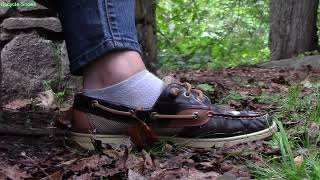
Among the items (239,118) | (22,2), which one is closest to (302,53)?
(22,2)

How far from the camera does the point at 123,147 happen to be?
1.37 meters

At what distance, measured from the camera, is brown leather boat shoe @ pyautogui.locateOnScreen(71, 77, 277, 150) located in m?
1.38

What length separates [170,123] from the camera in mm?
1394

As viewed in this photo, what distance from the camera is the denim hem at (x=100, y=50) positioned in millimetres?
1308

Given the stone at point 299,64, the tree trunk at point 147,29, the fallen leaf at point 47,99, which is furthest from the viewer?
the stone at point 299,64

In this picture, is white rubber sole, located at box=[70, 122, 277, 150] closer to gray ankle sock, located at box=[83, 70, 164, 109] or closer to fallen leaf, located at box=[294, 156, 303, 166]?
gray ankle sock, located at box=[83, 70, 164, 109]

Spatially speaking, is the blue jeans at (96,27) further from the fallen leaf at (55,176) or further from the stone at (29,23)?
the stone at (29,23)

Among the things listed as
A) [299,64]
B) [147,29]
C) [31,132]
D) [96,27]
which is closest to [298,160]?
[96,27]

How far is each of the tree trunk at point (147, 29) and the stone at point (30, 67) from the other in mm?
487

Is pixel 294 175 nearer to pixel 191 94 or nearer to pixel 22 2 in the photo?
pixel 191 94

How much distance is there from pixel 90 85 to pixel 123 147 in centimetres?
20

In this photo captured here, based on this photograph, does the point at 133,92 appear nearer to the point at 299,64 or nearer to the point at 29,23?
the point at 29,23

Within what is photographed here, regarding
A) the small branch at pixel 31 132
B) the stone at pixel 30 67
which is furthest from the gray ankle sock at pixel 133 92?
the stone at pixel 30 67

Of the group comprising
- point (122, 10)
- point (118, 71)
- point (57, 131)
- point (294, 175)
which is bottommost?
point (57, 131)
